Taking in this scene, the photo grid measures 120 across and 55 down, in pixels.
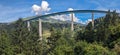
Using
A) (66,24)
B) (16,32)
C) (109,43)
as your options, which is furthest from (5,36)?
(66,24)

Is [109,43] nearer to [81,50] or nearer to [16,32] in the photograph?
[81,50]

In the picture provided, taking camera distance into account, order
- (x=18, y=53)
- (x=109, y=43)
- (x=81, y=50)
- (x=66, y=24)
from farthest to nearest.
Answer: (x=66, y=24), (x=18, y=53), (x=109, y=43), (x=81, y=50)

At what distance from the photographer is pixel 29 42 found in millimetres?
70312

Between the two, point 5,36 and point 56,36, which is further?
point 5,36

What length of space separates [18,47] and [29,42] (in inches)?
137

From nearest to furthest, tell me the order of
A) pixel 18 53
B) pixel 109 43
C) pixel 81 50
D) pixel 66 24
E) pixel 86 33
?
1. pixel 81 50
2. pixel 109 43
3. pixel 18 53
4. pixel 86 33
5. pixel 66 24

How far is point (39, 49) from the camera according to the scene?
227 ft

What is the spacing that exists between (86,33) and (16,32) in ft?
48.8

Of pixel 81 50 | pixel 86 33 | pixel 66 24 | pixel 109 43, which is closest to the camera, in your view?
pixel 81 50

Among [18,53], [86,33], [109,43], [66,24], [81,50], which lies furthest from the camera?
[66,24]

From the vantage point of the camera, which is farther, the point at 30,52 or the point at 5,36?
the point at 5,36

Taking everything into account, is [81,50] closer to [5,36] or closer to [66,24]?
[5,36]

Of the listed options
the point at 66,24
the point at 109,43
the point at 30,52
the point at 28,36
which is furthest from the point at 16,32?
the point at 66,24

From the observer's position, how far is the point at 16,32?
237ft
